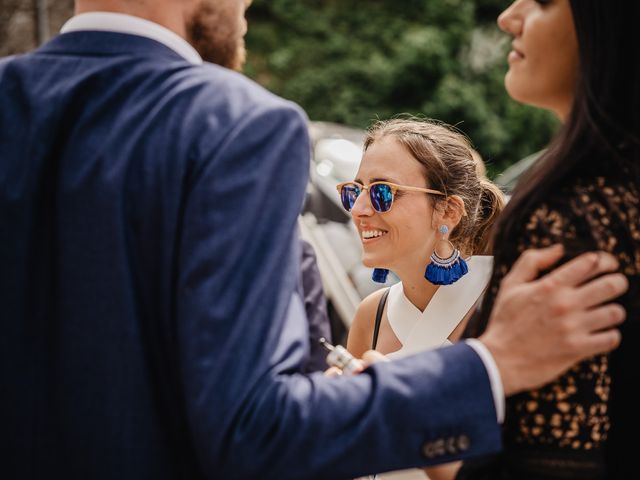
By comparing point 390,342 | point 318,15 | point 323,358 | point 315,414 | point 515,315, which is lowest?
point 318,15

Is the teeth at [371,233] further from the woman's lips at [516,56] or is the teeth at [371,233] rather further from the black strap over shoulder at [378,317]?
the woman's lips at [516,56]

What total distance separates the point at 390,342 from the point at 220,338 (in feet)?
4.86

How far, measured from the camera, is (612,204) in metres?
1.21

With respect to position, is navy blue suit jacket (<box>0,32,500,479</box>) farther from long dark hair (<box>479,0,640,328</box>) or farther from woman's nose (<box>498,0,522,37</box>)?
woman's nose (<box>498,0,522,37</box>)

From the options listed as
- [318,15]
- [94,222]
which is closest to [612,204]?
[94,222]

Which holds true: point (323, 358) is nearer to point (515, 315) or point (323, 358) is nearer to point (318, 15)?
point (515, 315)

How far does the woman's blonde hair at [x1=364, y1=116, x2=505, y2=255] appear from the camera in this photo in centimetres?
257

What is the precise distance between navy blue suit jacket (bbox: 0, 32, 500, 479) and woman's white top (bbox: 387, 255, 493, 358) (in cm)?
118

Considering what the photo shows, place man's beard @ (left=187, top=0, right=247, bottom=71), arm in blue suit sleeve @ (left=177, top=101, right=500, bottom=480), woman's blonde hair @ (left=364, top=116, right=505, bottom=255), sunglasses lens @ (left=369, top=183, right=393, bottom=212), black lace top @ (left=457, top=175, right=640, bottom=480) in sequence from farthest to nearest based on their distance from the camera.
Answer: woman's blonde hair @ (left=364, top=116, right=505, bottom=255) < sunglasses lens @ (left=369, top=183, right=393, bottom=212) < man's beard @ (left=187, top=0, right=247, bottom=71) < black lace top @ (left=457, top=175, right=640, bottom=480) < arm in blue suit sleeve @ (left=177, top=101, right=500, bottom=480)

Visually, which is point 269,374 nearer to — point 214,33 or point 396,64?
point 214,33

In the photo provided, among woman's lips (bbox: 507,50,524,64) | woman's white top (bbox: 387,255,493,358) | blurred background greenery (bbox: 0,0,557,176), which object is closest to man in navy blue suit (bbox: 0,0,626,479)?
woman's lips (bbox: 507,50,524,64)

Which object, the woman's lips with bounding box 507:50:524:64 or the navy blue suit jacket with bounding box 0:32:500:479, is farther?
the woman's lips with bounding box 507:50:524:64

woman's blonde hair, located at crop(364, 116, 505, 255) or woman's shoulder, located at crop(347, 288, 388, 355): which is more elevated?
woman's blonde hair, located at crop(364, 116, 505, 255)

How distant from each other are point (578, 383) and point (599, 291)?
0.57 feet
